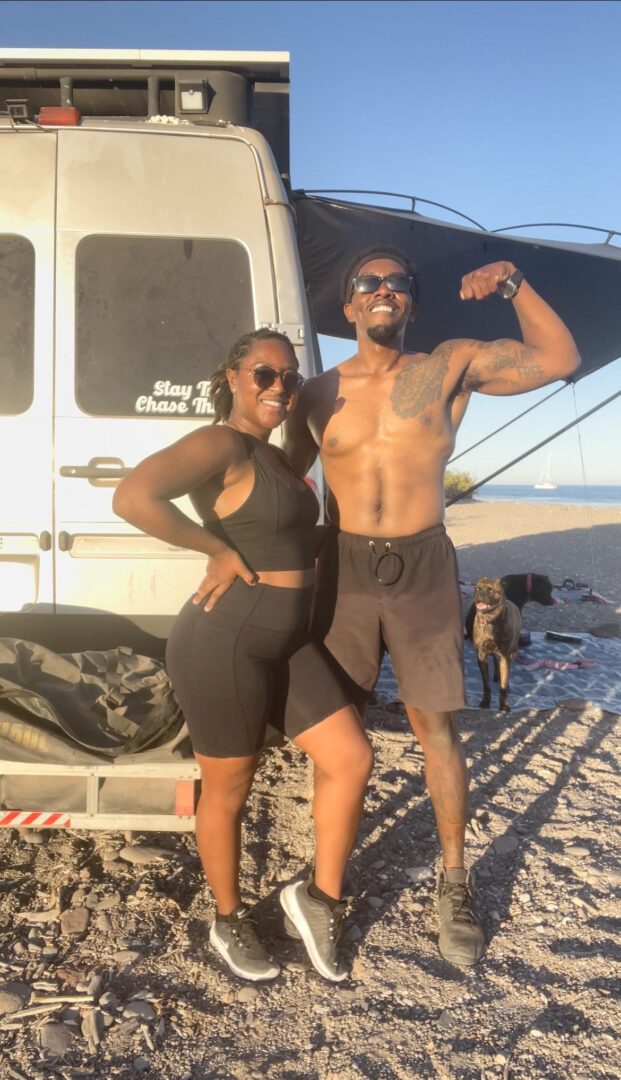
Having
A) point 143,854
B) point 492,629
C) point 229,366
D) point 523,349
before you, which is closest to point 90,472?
point 229,366

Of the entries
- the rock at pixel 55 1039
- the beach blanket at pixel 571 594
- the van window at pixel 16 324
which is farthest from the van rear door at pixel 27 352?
the beach blanket at pixel 571 594

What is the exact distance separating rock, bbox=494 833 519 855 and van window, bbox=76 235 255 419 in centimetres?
233

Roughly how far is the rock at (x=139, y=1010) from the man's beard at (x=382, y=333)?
7.81 feet

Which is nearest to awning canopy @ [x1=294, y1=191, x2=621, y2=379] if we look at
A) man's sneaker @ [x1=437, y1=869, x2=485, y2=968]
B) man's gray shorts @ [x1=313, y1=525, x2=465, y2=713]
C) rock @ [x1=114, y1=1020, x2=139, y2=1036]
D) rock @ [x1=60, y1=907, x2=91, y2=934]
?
man's gray shorts @ [x1=313, y1=525, x2=465, y2=713]

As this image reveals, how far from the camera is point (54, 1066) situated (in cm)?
220

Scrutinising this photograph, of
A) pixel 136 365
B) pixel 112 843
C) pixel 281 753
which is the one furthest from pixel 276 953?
pixel 136 365

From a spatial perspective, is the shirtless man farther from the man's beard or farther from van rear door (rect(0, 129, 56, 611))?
A: van rear door (rect(0, 129, 56, 611))

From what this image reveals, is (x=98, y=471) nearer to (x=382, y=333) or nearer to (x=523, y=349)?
(x=382, y=333)

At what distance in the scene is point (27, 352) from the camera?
10.7 ft

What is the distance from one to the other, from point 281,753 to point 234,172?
10.3 feet

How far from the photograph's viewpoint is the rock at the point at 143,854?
3.33 metres

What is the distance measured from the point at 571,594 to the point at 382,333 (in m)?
8.18

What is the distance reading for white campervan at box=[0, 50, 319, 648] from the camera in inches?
128

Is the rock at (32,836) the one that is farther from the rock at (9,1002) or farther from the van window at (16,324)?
the van window at (16,324)
